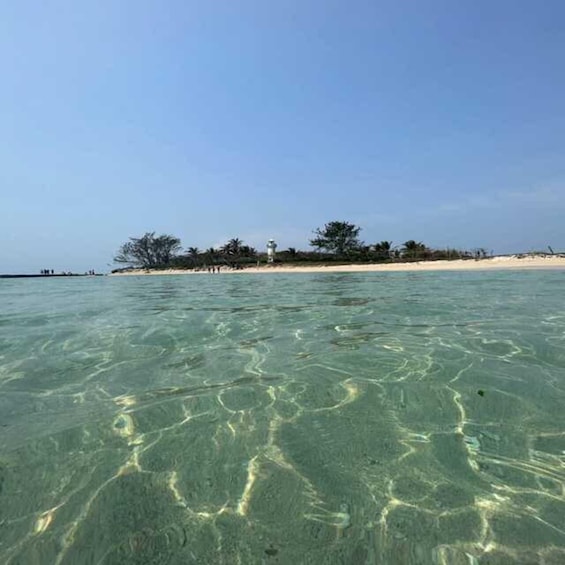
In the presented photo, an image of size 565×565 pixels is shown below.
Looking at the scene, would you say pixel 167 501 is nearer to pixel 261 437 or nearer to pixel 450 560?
pixel 261 437

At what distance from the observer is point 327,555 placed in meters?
1.86

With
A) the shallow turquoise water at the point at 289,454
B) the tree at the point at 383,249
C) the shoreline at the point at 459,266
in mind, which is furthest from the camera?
the tree at the point at 383,249

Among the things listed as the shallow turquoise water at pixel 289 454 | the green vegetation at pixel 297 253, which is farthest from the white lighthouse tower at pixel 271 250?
the shallow turquoise water at pixel 289 454

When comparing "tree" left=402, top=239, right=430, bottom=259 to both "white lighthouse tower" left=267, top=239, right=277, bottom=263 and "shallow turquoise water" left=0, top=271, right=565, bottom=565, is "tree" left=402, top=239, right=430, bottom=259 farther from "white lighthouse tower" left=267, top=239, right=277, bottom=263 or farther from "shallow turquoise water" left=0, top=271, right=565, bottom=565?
"shallow turquoise water" left=0, top=271, right=565, bottom=565

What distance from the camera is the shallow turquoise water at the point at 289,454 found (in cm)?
195

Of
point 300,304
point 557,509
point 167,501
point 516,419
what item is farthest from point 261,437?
point 300,304

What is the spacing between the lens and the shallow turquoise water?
1.95 metres

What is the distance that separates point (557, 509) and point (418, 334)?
14.5 ft

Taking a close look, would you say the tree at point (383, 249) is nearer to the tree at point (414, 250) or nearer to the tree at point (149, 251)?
the tree at point (414, 250)

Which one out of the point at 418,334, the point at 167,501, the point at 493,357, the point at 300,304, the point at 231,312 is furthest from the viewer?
the point at 300,304

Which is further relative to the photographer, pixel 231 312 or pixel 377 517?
pixel 231 312

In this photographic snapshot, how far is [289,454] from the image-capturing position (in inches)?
109

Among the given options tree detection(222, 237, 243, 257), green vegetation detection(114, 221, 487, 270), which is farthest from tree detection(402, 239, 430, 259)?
tree detection(222, 237, 243, 257)

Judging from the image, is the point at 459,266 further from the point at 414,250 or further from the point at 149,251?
the point at 149,251
